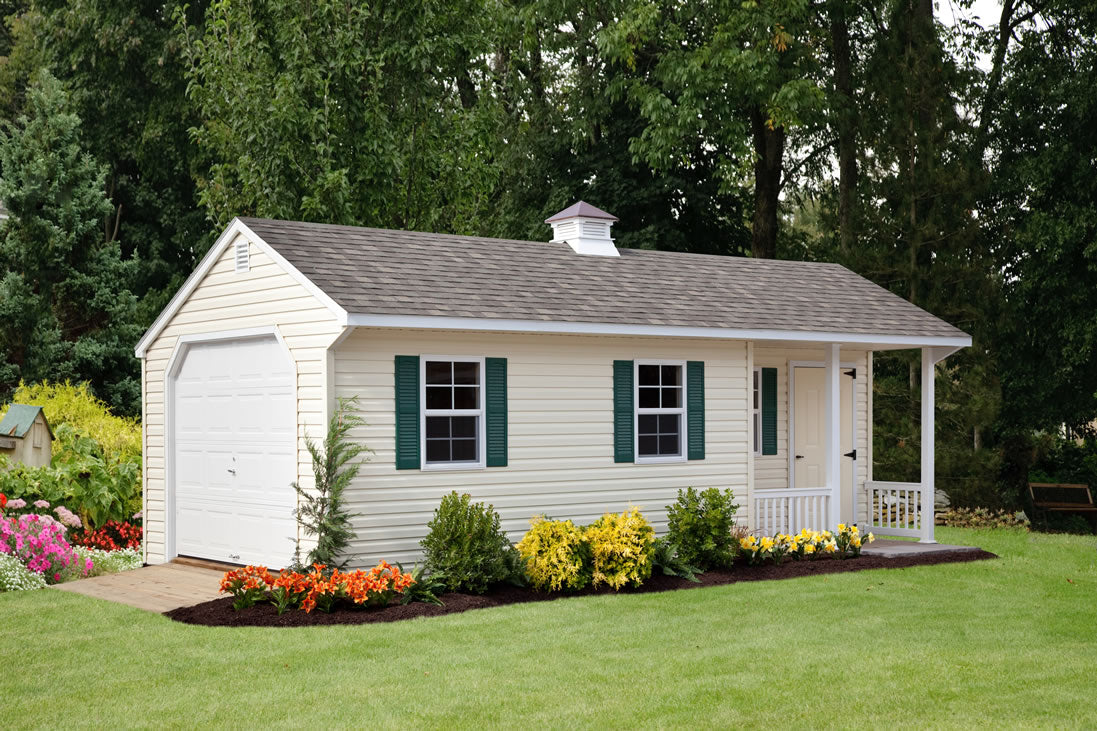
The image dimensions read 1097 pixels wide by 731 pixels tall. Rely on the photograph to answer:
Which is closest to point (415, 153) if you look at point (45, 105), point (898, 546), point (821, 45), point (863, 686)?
point (45, 105)

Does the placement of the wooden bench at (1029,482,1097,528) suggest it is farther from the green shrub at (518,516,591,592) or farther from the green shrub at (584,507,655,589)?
the green shrub at (518,516,591,592)

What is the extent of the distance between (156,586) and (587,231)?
6893mm

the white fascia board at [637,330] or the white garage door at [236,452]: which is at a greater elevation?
the white fascia board at [637,330]

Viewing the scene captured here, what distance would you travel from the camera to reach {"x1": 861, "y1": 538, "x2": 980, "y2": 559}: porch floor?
14242 millimetres

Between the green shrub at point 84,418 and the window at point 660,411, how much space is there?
6968 mm

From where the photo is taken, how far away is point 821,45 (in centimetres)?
2527

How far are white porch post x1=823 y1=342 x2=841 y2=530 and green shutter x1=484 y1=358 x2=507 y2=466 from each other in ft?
14.5

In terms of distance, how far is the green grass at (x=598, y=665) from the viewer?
23.5 feet

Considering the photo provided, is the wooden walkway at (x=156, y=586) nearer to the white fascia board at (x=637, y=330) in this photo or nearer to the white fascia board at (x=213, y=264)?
the white fascia board at (x=213, y=264)

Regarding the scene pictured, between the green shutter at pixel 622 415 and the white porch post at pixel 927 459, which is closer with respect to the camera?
the green shutter at pixel 622 415

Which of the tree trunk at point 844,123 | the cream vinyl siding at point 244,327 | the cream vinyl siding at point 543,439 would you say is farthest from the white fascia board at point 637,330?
the tree trunk at point 844,123

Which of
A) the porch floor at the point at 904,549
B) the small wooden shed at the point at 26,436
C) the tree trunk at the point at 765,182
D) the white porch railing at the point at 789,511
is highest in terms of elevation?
the tree trunk at the point at 765,182

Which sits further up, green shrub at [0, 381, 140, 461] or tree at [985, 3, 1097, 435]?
tree at [985, 3, 1097, 435]

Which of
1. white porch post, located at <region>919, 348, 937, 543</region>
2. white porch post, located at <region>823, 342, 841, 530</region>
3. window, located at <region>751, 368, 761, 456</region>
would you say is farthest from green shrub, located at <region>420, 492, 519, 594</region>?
white porch post, located at <region>919, 348, 937, 543</region>
